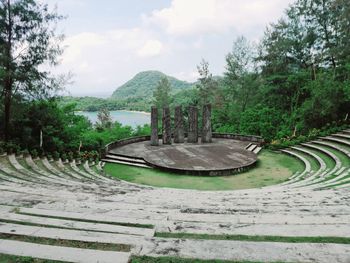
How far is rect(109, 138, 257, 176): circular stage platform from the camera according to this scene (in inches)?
454

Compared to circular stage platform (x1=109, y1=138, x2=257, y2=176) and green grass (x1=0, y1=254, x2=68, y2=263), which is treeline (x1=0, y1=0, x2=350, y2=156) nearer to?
circular stage platform (x1=109, y1=138, x2=257, y2=176)

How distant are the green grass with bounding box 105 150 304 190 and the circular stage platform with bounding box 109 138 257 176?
0.32 metres

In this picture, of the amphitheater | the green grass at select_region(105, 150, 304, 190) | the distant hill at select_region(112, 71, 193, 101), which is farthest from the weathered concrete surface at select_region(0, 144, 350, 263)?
the distant hill at select_region(112, 71, 193, 101)

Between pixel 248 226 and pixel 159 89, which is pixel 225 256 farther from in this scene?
pixel 159 89

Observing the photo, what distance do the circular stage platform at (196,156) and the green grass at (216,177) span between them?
0.32 metres

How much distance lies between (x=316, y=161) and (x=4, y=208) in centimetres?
1296

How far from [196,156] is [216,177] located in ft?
9.09

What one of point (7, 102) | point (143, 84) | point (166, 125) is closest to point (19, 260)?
point (7, 102)

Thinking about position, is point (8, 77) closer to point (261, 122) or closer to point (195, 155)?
point (195, 155)

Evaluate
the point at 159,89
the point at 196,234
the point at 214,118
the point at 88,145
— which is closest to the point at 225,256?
the point at 196,234

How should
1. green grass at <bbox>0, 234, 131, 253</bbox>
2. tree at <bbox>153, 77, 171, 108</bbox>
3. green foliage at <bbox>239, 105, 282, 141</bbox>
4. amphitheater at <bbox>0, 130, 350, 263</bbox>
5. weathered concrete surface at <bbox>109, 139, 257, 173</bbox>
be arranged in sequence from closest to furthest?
amphitheater at <bbox>0, 130, 350, 263</bbox>, green grass at <bbox>0, 234, 131, 253</bbox>, weathered concrete surface at <bbox>109, 139, 257, 173</bbox>, green foliage at <bbox>239, 105, 282, 141</bbox>, tree at <bbox>153, 77, 171, 108</bbox>

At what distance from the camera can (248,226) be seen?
336cm

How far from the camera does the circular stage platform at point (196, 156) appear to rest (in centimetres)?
1153

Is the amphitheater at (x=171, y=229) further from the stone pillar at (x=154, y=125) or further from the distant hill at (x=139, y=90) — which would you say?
the distant hill at (x=139, y=90)
